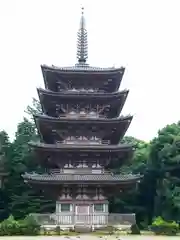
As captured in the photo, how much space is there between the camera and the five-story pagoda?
41.0 meters

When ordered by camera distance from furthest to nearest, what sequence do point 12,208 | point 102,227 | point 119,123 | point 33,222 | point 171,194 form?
point 12,208 → point 171,194 → point 119,123 → point 102,227 → point 33,222

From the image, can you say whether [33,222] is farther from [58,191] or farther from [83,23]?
[83,23]

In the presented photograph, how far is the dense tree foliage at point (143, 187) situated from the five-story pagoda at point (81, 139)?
20.5ft

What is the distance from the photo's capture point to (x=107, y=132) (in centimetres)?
4394

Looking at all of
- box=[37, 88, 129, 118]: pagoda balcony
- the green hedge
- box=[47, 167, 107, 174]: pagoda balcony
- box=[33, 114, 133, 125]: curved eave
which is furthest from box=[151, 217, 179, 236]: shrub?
box=[37, 88, 129, 118]: pagoda balcony

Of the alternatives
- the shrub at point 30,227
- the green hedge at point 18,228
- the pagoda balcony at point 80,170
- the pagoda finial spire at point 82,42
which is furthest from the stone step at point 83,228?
the pagoda finial spire at point 82,42

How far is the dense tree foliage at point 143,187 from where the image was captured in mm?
49562

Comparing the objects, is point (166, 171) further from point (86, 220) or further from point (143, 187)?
point (86, 220)

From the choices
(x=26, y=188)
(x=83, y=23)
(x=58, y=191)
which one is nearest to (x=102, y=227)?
(x=58, y=191)

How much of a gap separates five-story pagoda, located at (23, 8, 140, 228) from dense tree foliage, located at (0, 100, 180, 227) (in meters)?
6.23

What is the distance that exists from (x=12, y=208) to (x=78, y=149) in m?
16.2

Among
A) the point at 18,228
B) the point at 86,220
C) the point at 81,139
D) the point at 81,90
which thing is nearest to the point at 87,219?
the point at 86,220

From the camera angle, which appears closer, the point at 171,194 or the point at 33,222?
the point at 33,222

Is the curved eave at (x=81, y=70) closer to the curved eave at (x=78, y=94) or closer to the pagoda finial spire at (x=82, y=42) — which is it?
the curved eave at (x=78, y=94)
